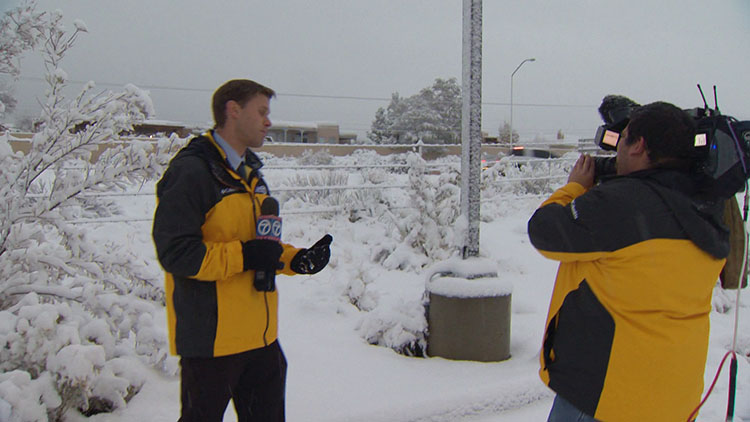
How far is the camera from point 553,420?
1889mm

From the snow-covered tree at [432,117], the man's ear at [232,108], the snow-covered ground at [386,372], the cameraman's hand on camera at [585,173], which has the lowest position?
the snow-covered ground at [386,372]

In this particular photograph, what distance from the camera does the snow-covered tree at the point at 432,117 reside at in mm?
38500

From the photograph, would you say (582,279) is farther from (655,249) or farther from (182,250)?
(182,250)

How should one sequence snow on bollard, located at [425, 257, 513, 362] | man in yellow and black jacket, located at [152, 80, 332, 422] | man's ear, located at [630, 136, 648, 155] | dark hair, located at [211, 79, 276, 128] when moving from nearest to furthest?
1. man's ear, located at [630, 136, 648, 155]
2. man in yellow and black jacket, located at [152, 80, 332, 422]
3. dark hair, located at [211, 79, 276, 128]
4. snow on bollard, located at [425, 257, 513, 362]

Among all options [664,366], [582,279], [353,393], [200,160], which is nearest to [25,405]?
[200,160]

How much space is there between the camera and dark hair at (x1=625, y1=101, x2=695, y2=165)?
166cm

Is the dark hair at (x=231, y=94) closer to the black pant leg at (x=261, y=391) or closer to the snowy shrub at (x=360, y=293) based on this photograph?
the black pant leg at (x=261, y=391)

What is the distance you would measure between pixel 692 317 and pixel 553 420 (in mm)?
601

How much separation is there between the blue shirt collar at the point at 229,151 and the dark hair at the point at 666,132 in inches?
58.1

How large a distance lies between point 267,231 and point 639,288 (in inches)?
52.3

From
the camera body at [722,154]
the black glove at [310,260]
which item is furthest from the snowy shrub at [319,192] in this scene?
the camera body at [722,154]

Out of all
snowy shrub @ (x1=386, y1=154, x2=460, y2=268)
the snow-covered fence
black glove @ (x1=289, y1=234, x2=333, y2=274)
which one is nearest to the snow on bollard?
black glove @ (x1=289, y1=234, x2=333, y2=274)

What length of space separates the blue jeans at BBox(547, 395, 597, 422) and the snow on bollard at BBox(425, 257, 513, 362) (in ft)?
5.85

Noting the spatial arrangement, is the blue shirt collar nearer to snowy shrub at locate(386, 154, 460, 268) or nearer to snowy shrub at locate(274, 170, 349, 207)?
snowy shrub at locate(386, 154, 460, 268)
